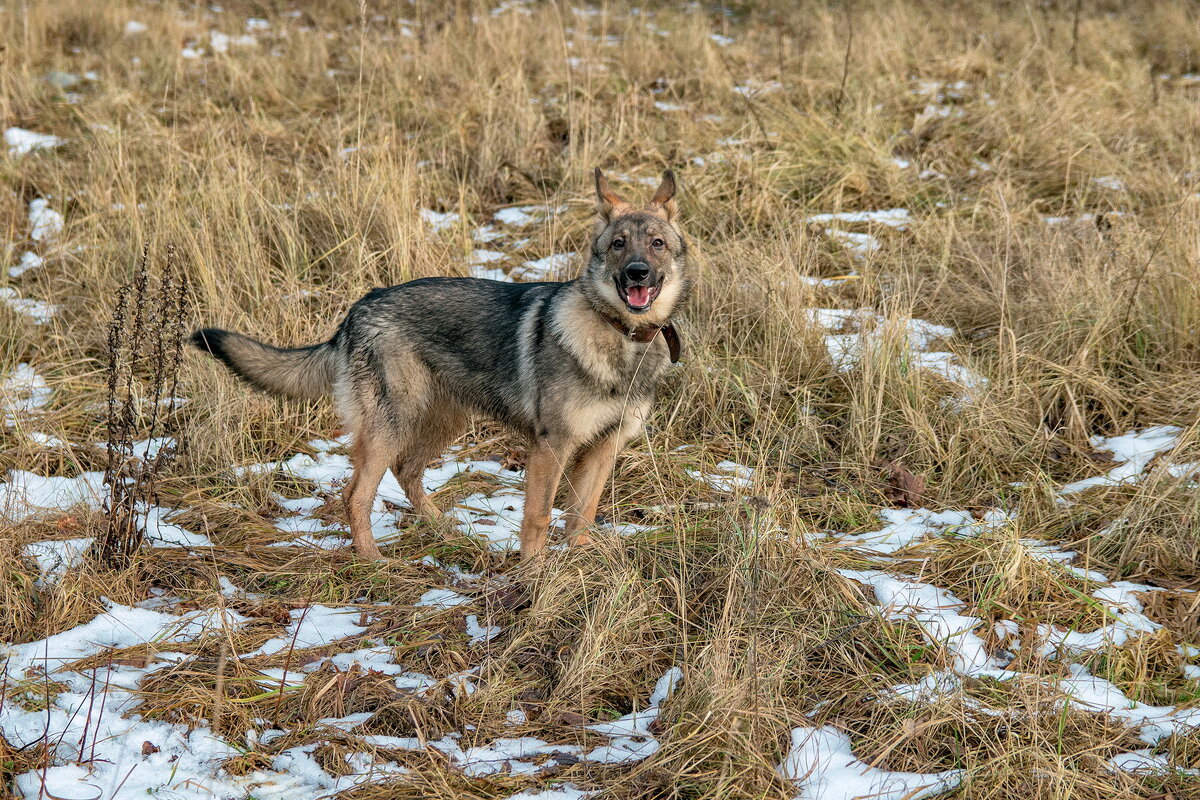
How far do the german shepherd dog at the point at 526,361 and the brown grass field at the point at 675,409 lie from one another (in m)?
0.34

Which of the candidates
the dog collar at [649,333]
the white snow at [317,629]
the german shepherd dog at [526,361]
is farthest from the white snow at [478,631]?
the dog collar at [649,333]

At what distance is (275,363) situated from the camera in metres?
4.61

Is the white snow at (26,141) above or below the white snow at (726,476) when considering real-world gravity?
above

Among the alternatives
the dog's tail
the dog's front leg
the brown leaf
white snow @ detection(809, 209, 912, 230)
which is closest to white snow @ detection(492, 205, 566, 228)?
white snow @ detection(809, 209, 912, 230)

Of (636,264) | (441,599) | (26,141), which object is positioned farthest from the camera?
(26,141)

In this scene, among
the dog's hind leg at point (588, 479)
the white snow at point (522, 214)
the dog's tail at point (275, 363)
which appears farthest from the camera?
the white snow at point (522, 214)

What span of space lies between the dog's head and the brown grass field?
2.69ft

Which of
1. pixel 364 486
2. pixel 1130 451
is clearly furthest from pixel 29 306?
pixel 1130 451

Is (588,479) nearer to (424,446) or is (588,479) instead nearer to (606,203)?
(424,446)

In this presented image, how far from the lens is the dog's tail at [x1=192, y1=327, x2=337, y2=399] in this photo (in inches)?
174

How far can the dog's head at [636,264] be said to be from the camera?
4371 mm

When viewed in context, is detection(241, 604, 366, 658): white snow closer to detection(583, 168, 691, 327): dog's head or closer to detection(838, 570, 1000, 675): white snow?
detection(583, 168, 691, 327): dog's head

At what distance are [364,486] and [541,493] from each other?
0.84m

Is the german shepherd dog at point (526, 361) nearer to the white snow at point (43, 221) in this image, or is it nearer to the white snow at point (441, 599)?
the white snow at point (441, 599)
